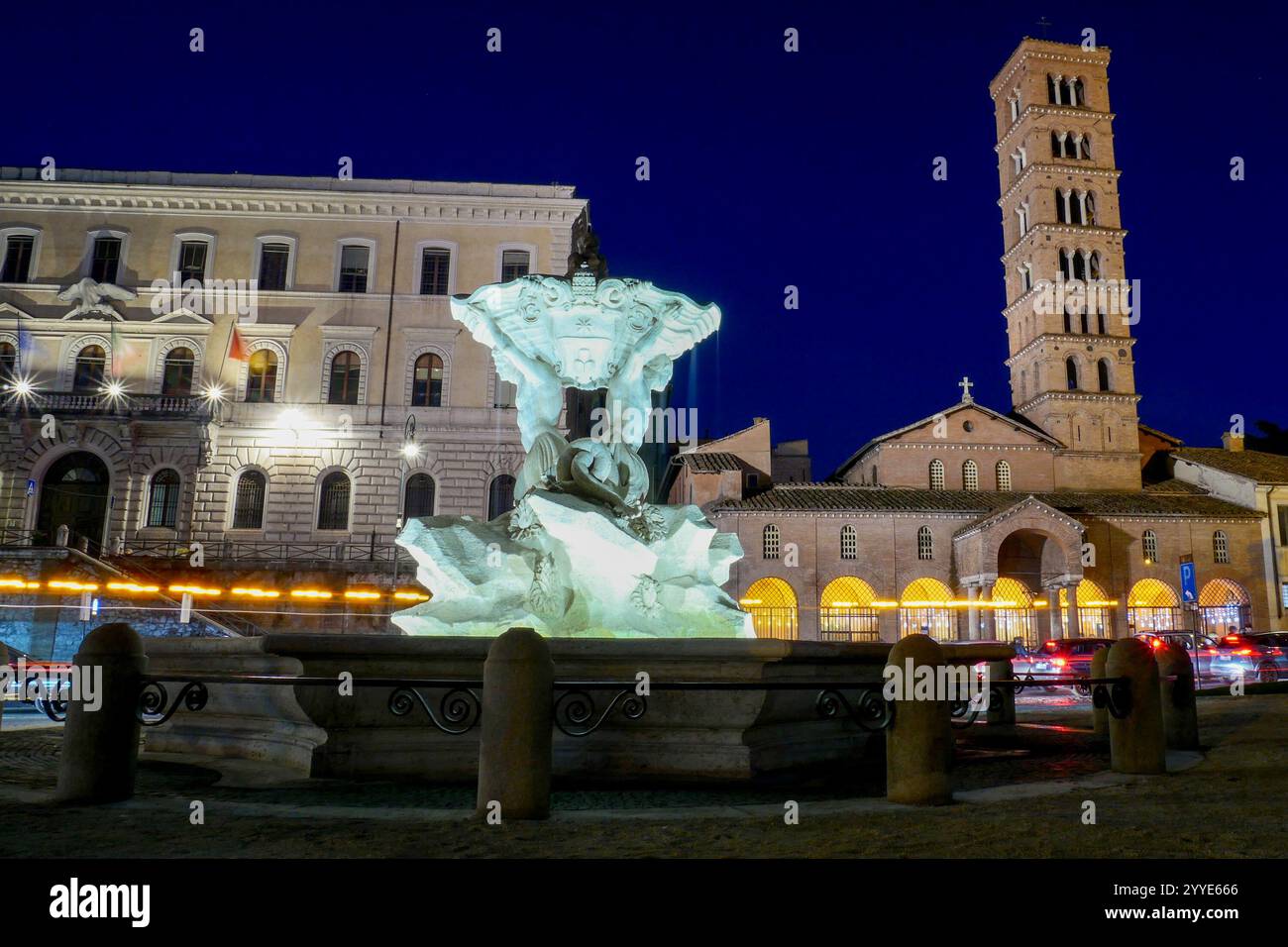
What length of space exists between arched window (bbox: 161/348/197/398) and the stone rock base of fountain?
3257cm

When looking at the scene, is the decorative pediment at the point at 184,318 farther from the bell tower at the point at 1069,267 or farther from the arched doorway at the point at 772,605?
the bell tower at the point at 1069,267

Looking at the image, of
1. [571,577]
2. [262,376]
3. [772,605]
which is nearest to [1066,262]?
[772,605]

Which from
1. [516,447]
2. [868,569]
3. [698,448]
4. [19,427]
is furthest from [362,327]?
[868,569]

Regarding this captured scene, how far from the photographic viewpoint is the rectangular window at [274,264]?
38438 mm

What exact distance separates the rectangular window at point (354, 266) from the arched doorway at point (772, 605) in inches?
807

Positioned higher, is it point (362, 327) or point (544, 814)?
point (362, 327)

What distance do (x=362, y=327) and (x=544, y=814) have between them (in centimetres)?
3551

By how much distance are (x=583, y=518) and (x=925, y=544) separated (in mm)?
37263

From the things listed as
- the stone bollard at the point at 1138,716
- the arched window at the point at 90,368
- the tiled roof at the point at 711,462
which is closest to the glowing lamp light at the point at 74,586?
the arched window at the point at 90,368

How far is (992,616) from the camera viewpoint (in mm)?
41031

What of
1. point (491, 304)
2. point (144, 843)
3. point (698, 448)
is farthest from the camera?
point (698, 448)

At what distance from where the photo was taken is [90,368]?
37031 mm
